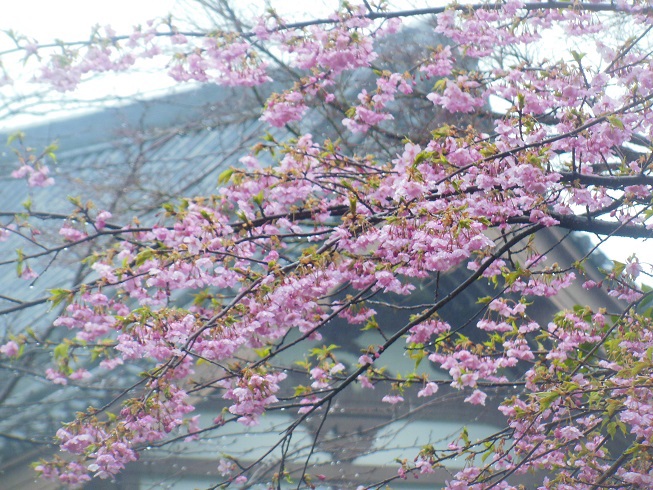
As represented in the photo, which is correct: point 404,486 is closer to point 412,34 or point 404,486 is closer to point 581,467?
point 581,467

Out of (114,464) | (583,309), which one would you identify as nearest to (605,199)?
(583,309)

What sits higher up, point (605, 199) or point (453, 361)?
point (605, 199)

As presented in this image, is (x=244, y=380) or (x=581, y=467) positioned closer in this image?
(x=244, y=380)

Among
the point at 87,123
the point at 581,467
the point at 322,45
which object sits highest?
the point at 87,123

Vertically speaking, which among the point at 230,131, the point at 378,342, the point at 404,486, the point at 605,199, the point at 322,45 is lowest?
the point at 404,486

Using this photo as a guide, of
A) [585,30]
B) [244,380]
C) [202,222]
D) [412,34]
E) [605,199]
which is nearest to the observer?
[244,380]

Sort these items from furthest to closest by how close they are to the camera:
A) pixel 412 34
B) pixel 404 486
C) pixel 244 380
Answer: pixel 412 34, pixel 404 486, pixel 244 380

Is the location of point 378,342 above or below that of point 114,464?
above

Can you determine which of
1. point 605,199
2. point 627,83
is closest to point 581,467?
point 605,199

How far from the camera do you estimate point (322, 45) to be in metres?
3.16

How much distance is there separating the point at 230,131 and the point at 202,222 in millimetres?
5135

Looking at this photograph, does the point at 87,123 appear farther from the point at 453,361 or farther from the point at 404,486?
the point at 453,361

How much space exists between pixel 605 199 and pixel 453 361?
102cm

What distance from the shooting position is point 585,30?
3.36 meters
